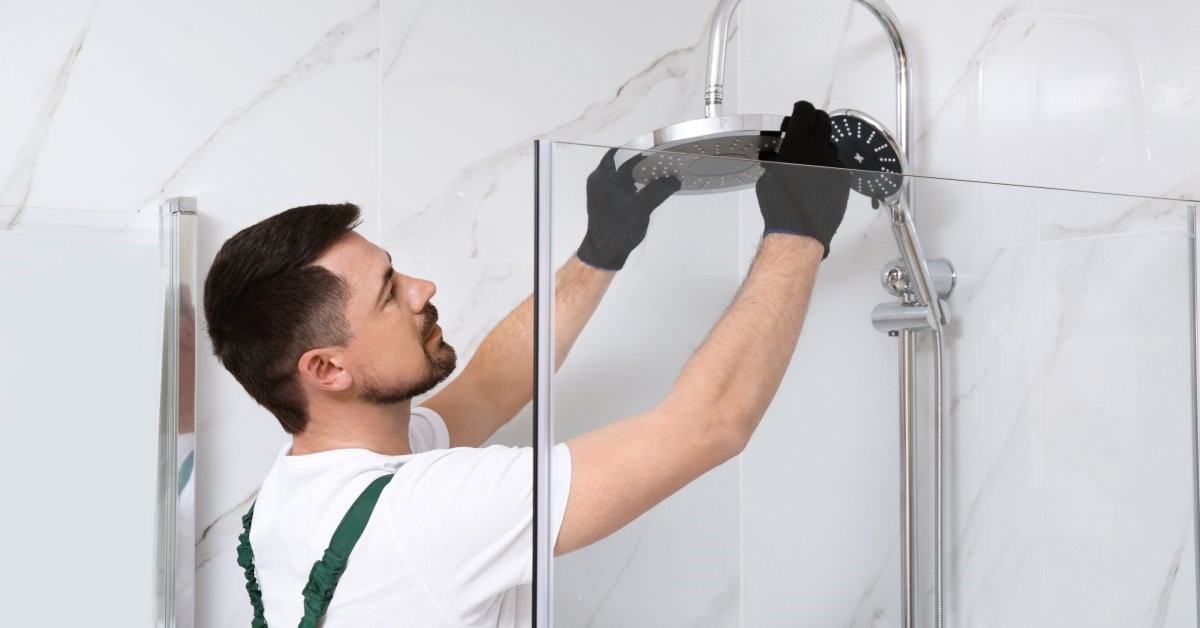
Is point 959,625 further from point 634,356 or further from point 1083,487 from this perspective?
point 634,356

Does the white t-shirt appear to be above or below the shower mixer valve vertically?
below

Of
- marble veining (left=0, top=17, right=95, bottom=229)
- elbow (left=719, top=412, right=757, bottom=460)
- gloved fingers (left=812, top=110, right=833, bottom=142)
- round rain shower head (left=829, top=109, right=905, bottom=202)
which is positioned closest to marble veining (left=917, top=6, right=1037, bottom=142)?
round rain shower head (left=829, top=109, right=905, bottom=202)

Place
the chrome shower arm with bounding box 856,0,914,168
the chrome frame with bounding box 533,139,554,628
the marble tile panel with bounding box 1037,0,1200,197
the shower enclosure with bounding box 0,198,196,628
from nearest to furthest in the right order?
the chrome frame with bounding box 533,139,554,628 < the marble tile panel with bounding box 1037,0,1200,197 < the shower enclosure with bounding box 0,198,196,628 < the chrome shower arm with bounding box 856,0,914,168

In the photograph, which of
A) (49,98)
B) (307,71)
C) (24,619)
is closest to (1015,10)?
(307,71)

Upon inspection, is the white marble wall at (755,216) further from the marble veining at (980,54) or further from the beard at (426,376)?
the beard at (426,376)

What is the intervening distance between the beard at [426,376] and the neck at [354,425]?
1cm

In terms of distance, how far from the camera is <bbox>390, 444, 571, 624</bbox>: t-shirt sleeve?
87 centimetres

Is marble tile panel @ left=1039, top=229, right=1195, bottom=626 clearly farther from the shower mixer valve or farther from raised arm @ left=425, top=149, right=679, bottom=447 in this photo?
raised arm @ left=425, top=149, right=679, bottom=447

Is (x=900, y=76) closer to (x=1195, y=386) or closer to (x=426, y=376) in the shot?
(x=1195, y=386)

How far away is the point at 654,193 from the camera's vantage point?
29.2 inches

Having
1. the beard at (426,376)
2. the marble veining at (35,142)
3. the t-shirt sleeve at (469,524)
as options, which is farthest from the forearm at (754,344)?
the marble veining at (35,142)

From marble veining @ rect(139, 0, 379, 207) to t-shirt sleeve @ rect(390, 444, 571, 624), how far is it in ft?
1.88

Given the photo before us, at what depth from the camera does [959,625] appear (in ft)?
2.66

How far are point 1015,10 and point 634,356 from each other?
0.71 metres
